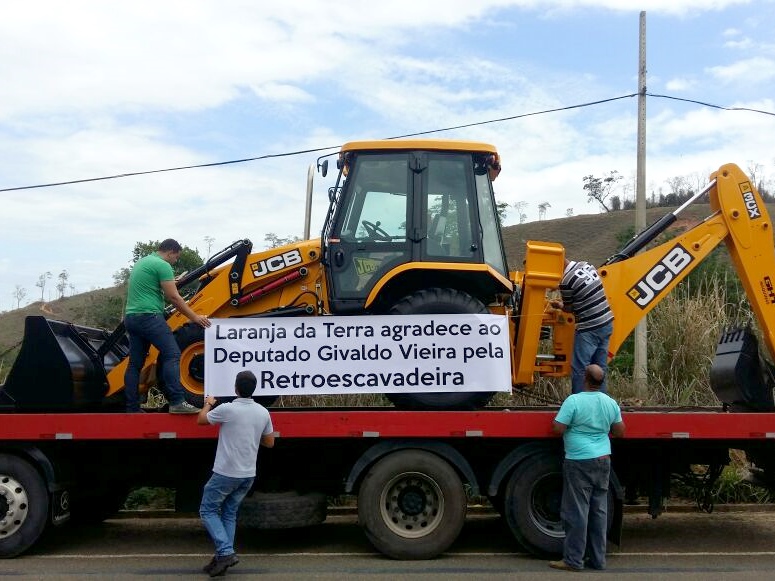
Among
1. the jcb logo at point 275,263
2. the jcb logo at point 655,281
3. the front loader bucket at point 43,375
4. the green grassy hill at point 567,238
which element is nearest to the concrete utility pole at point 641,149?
the jcb logo at point 655,281

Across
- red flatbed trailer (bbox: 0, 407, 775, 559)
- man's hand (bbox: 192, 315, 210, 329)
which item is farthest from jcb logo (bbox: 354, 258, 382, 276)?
man's hand (bbox: 192, 315, 210, 329)

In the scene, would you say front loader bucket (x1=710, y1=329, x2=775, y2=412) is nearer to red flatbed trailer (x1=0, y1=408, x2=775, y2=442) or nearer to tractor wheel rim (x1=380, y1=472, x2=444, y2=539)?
red flatbed trailer (x1=0, y1=408, x2=775, y2=442)

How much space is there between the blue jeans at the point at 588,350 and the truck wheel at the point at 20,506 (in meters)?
4.81

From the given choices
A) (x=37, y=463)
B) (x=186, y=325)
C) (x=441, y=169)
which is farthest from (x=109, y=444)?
(x=441, y=169)

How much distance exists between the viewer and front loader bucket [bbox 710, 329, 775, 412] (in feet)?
26.4

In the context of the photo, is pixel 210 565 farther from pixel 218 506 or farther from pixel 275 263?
pixel 275 263

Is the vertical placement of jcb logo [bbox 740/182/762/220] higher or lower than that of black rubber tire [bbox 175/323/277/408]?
higher

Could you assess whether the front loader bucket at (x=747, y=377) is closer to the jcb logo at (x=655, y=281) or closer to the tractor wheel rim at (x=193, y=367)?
the jcb logo at (x=655, y=281)

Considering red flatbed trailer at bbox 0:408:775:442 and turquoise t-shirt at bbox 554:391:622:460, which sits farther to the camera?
red flatbed trailer at bbox 0:408:775:442

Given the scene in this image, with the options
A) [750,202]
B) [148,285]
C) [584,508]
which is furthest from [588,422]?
[148,285]

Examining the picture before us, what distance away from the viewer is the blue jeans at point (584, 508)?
6977mm

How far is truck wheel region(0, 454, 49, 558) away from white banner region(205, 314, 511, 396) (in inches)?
65.9

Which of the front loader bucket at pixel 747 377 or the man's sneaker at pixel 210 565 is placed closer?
the man's sneaker at pixel 210 565

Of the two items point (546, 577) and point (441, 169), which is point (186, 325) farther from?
point (546, 577)
